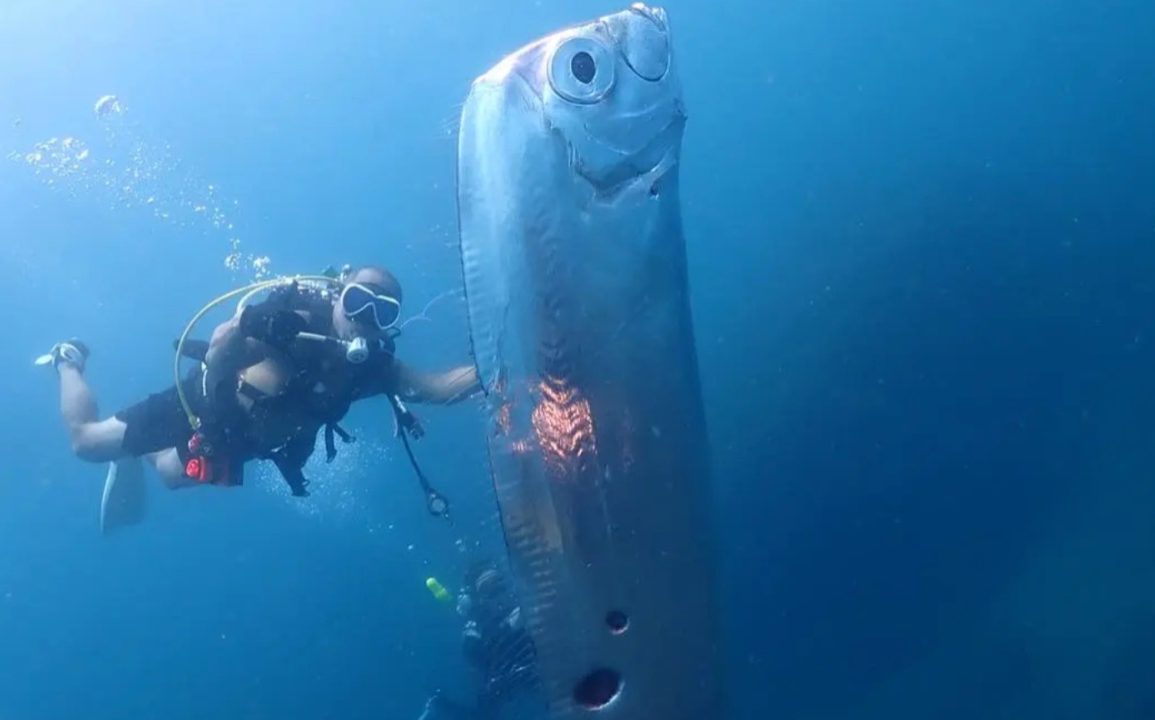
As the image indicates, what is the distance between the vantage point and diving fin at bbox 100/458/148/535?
10.3 m

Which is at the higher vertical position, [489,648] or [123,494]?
[123,494]

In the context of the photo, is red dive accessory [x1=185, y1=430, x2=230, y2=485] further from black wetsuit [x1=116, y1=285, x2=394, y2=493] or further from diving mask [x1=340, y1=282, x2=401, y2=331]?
diving mask [x1=340, y1=282, x2=401, y2=331]

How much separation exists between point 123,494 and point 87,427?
2.78m

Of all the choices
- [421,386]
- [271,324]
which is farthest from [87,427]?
[421,386]

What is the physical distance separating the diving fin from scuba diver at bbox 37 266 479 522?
4374 millimetres

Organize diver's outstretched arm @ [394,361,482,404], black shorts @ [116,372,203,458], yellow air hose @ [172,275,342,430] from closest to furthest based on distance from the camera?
diver's outstretched arm @ [394,361,482,404] → yellow air hose @ [172,275,342,430] → black shorts @ [116,372,203,458]

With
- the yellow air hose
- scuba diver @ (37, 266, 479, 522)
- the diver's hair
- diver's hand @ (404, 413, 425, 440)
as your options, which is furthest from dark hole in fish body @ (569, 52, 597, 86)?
diver's hand @ (404, 413, 425, 440)

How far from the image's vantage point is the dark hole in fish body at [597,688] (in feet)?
6.96

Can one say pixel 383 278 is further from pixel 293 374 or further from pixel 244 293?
pixel 244 293

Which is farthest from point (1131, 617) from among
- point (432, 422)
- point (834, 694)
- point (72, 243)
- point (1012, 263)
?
point (72, 243)

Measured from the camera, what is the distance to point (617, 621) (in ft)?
6.88

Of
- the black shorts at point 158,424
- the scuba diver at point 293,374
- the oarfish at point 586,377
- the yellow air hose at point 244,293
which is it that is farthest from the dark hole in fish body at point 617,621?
the black shorts at point 158,424

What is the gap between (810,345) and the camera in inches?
518

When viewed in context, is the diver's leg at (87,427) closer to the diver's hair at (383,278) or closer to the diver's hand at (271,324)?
the diver's hand at (271,324)
